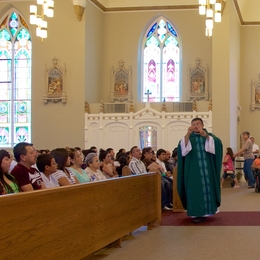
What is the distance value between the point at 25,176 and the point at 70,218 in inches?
25.1

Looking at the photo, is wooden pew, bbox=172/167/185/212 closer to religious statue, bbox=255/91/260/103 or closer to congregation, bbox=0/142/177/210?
congregation, bbox=0/142/177/210

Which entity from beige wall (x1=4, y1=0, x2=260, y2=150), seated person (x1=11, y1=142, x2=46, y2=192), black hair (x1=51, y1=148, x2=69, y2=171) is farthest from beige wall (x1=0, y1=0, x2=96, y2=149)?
seated person (x1=11, y1=142, x2=46, y2=192)

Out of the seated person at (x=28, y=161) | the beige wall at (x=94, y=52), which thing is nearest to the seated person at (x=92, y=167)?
the seated person at (x=28, y=161)

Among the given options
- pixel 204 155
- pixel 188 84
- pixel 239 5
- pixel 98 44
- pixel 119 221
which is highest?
pixel 239 5

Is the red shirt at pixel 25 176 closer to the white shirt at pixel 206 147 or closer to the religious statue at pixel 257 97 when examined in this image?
the white shirt at pixel 206 147

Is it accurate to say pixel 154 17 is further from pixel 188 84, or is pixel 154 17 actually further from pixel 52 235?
pixel 52 235

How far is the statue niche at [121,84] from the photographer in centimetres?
2041

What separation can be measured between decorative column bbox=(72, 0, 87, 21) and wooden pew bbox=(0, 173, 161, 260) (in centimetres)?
1149

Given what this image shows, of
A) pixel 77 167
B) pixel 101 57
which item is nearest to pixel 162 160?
pixel 77 167

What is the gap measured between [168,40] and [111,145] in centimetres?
479

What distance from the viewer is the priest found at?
870 centimetres

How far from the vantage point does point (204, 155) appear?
29.1 ft

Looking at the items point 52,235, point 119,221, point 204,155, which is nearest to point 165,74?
point 204,155

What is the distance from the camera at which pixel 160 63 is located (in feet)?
68.9
